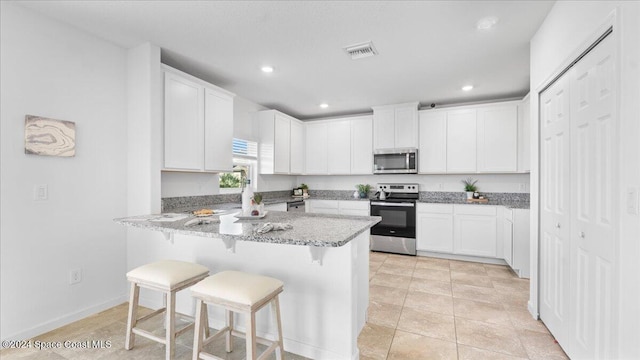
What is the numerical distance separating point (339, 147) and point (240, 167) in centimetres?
186

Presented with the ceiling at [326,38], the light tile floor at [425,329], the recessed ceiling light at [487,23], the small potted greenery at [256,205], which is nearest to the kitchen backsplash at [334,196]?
the light tile floor at [425,329]

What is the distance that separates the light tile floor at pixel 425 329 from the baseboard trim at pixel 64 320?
47mm

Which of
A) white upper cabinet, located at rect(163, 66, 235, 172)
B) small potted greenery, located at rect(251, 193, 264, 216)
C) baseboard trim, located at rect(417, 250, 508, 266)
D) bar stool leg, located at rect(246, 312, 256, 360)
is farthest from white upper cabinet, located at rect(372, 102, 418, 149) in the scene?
bar stool leg, located at rect(246, 312, 256, 360)

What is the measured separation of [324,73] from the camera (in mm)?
3396

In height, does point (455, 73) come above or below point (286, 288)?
above

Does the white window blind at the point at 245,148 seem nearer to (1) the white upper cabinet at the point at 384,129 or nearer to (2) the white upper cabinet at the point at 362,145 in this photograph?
(2) the white upper cabinet at the point at 362,145

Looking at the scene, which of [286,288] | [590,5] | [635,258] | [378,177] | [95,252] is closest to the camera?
[635,258]

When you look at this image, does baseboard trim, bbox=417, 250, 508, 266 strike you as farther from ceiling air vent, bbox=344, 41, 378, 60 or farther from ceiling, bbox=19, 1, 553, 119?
ceiling air vent, bbox=344, 41, 378, 60

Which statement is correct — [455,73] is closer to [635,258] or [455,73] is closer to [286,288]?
[635,258]

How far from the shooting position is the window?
A: 418cm

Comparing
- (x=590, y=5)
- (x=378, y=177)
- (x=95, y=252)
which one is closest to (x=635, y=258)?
(x=590, y=5)

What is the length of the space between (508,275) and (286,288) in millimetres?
3164

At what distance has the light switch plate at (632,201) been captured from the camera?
3.76 ft

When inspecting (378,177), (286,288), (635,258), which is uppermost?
(378,177)
